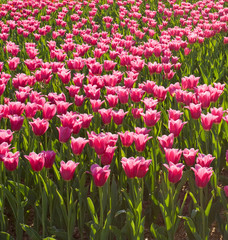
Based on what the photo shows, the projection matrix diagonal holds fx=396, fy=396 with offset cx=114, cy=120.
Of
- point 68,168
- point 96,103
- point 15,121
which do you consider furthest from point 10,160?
point 96,103

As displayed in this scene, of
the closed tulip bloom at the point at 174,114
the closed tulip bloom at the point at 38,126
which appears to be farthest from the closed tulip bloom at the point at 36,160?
the closed tulip bloom at the point at 174,114

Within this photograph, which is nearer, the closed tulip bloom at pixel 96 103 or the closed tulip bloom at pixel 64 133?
the closed tulip bloom at pixel 64 133

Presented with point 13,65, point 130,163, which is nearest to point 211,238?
point 130,163

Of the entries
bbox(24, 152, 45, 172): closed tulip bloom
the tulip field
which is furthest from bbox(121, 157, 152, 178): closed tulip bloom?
bbox(24, 152, 45, 172): closed tulip bloom

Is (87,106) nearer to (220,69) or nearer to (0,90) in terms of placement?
(0,90)

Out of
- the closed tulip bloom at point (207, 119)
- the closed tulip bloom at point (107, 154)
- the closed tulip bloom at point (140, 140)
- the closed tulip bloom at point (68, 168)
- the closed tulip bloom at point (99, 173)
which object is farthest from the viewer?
the closed tulip bloom at point (207, 119)

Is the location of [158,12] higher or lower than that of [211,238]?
higher

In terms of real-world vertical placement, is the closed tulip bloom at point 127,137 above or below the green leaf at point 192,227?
above

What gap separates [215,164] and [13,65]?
2.71 m

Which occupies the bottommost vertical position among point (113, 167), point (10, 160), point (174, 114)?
point (113, 167)

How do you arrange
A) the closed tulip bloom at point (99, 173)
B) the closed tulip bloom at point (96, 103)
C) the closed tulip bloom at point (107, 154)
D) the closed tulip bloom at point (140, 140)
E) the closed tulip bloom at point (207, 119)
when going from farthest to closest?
the closed tulip bloom at point (96, 103) < the closed tulip bloom at point (207, 119) < the closed tulip bloom at point (140, 140) < the closed tulip bloom at point (107, 154) < the closed tulip bloom at point (99, 173)

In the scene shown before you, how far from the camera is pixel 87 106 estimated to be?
4156 millimetres

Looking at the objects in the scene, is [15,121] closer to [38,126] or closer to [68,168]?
[38,126]

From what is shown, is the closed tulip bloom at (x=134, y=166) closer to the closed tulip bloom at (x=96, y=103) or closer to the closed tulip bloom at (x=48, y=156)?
the closed tulip bloom at (x=48, y=156)
